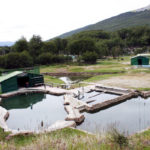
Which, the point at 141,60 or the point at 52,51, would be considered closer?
the point at 141,60

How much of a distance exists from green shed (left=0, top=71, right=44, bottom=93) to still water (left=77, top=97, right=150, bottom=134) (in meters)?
11.3

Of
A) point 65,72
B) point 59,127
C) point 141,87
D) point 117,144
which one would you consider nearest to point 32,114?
point 59,127

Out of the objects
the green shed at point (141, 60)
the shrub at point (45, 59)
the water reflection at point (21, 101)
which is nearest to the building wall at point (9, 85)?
the water reflection at point (21, 101)

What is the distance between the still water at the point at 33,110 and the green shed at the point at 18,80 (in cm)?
189

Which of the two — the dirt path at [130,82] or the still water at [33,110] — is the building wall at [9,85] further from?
the dirt path at [130,82]

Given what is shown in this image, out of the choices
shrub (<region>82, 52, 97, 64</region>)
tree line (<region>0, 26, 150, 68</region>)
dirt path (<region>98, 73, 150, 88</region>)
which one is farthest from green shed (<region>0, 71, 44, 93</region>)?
shrub (<region>82, 52, 97, 64</region>)

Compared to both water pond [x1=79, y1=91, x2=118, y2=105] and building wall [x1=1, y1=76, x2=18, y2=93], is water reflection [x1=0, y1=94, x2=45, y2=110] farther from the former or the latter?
water pond [x1=79, y1=91, x2=118, y2=105]

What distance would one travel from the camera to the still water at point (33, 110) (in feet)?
42.2

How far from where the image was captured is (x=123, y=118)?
12992 mm

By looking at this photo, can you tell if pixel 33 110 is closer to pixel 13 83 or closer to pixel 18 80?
pixel 13 83

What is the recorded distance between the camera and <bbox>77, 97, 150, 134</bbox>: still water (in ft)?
37.4

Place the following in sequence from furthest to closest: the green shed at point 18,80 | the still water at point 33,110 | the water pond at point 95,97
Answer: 1. the green shed at point 18,80
2. the water pond at point 95,97
3. the still water at point 33,110

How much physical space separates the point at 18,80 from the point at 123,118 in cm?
1589

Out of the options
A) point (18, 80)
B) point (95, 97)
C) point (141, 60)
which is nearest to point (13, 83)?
point (18, 80)
